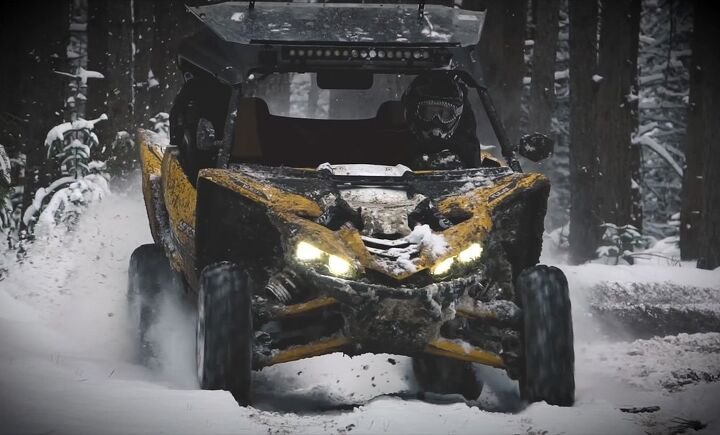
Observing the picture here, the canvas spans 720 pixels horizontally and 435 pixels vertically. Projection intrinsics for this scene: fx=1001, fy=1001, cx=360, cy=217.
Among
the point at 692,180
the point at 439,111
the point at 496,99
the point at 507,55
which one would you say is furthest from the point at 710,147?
the point at 439,111

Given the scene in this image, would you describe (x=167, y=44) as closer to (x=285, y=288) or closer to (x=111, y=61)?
(x=111, y=61)

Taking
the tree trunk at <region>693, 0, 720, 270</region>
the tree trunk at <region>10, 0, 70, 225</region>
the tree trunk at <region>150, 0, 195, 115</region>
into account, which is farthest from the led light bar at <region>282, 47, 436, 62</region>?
the tree trunk at <region>150, 0, 195, 115</region>

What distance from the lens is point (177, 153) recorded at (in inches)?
290

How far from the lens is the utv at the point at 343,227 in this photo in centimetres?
517

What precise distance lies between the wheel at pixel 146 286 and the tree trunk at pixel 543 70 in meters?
11.2

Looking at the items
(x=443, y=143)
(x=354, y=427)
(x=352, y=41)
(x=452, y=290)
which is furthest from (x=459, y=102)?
(x=354, y=427)

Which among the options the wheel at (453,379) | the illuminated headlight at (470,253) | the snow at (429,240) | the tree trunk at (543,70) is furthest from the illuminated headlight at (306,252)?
the tree trunk at (543,70)

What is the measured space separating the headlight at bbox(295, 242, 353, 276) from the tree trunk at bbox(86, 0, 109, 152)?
8045mm

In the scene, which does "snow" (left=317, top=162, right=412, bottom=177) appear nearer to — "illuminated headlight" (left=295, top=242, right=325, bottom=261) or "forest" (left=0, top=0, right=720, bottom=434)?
"forest" (left=0, top=0, right=720, bottom=434)

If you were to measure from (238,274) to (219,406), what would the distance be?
721 mm

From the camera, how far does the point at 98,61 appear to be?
13117 millimetres

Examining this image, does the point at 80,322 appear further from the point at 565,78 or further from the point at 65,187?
the point at 565,78

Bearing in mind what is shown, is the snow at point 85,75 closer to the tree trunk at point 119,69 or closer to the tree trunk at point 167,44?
the tree trunk at point 119,69

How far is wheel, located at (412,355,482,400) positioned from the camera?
6398mm
